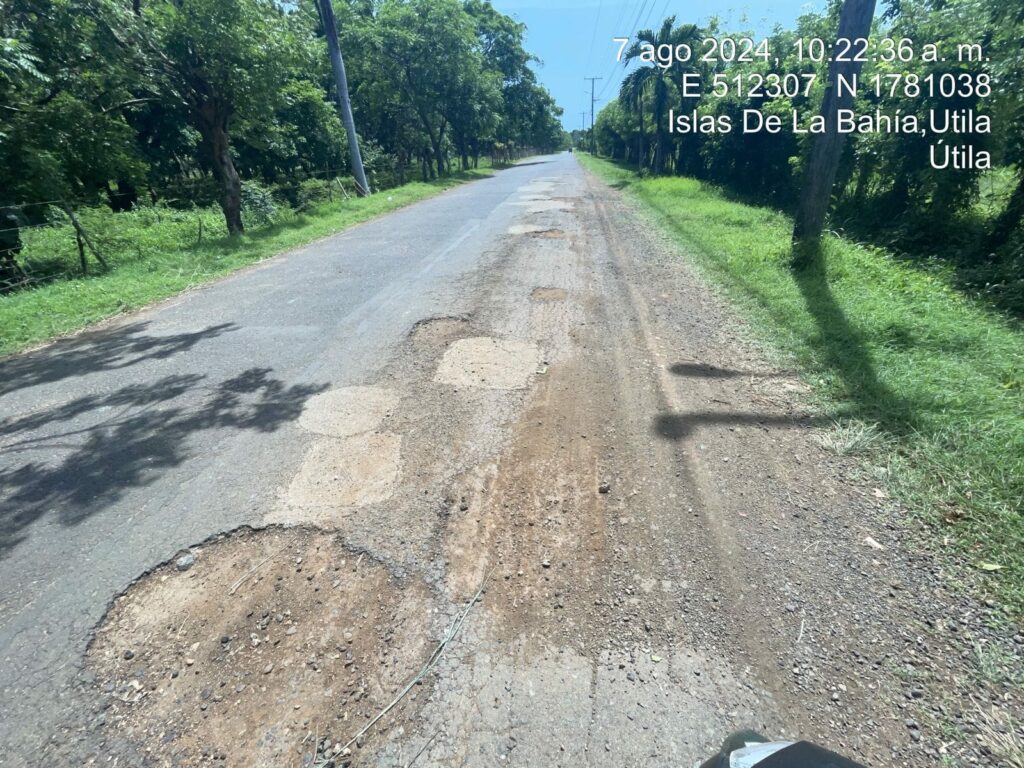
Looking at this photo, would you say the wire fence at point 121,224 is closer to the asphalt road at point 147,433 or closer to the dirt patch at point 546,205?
the asphalt road at point 147,433

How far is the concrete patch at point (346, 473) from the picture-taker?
9.25ft

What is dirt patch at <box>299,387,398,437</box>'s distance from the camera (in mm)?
3537

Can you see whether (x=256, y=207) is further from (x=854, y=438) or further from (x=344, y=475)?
(x=854, y=438)

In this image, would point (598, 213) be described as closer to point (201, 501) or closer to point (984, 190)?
point (984, 190)

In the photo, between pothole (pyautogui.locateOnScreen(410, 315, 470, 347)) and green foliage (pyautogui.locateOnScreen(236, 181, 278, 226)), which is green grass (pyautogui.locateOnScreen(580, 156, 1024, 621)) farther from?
green foliage (pyautogui.locateOnScreen(236, 181, 278, 226))

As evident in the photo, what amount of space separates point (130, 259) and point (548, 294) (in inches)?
327

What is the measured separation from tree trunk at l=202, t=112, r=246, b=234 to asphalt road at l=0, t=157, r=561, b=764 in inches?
186

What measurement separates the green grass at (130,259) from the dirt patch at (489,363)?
4929 mm

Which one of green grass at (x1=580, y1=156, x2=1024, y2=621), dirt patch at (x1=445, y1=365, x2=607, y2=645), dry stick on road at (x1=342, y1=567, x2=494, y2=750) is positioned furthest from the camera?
green grass at (x1=580, y1=156, x2=1024, y2=621)

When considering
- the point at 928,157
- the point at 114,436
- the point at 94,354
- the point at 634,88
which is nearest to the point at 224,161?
the point at 94,354

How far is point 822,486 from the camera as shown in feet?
9.21

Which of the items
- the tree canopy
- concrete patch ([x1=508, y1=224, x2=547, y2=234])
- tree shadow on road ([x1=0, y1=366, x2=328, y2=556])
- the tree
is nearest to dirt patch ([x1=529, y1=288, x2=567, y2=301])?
tree shadow on road ([x1=0, y1=366, x2=328, y2=556])

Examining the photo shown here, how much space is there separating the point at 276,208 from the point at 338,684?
16.1 metres

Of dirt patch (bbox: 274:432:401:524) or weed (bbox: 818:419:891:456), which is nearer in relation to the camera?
dirt patch (bbox: 274:432:401:524)
